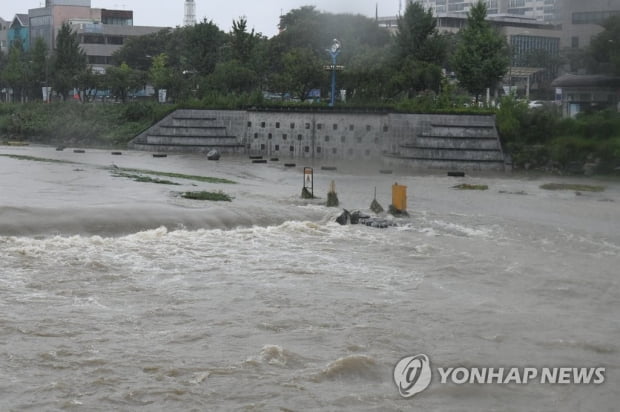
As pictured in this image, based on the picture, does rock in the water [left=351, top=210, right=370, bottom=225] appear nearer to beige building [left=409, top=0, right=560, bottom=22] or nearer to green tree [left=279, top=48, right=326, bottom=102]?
green tree [left=279, top=48, right=326, bottom=102]

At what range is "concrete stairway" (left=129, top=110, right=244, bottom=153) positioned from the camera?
53.4 meters

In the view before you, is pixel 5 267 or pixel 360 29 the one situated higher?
pixel 360 29

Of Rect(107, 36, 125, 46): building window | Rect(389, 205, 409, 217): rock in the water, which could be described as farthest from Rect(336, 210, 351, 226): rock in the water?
Rect(107, 36, 125, 46): building window

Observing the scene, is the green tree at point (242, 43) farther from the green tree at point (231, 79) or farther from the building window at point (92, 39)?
the building window at point (92, 39)

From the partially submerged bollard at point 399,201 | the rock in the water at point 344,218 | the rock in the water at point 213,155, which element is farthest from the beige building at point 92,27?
the rock in the water at point 344,218

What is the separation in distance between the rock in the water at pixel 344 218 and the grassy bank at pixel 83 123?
32.0 meters

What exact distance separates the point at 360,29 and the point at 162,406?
6844cm

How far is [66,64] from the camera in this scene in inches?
2945

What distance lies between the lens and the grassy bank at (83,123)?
58.6 metres

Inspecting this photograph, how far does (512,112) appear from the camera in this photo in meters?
46.7

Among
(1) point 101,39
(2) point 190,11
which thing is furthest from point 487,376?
(2) point 190,11

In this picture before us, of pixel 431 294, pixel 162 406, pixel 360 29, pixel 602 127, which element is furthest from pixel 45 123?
pixel 162 406

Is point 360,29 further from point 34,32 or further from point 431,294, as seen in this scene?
point 431,294

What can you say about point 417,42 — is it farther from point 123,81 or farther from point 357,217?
point 357,217
